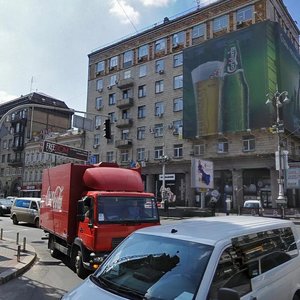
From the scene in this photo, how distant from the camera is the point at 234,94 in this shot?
4347cm

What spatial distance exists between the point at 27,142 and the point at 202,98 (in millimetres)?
43486

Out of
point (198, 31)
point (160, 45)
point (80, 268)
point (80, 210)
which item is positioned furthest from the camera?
point (160, 45)

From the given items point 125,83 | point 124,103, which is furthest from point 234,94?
point 125,83

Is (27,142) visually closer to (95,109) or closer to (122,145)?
(95,109)

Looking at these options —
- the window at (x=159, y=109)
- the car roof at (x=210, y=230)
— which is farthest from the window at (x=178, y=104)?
the car roof at (x=210, y=230)

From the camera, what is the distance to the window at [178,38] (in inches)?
1984

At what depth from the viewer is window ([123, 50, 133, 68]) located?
5675 cm

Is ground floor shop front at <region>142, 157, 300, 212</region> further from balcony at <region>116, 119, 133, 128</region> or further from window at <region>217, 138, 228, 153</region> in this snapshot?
balcony at <region>116, 119, 133, 128</region>

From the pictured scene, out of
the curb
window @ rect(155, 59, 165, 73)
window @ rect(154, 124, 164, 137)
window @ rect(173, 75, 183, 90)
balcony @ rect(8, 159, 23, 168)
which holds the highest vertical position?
window @ rect(155, 59, 165, 73)


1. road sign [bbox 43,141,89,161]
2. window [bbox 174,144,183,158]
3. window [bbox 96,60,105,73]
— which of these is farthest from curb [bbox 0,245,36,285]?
window [bbox 96,60,105,73]

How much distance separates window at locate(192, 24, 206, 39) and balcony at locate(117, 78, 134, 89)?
440 inches

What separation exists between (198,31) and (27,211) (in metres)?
33.7

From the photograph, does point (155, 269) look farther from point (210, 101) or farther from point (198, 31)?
point (198, 31)

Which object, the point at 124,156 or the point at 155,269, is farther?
the point at 124,156
